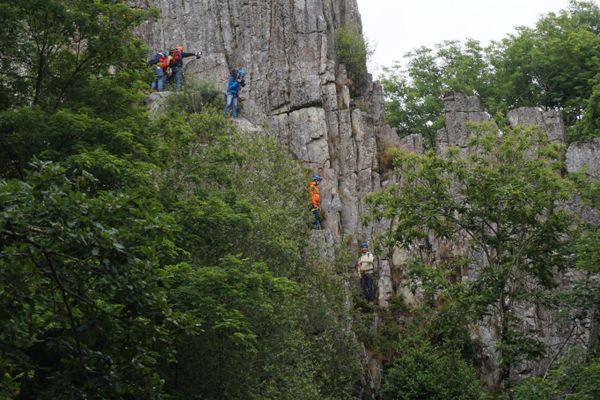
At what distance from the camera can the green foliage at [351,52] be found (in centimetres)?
4234

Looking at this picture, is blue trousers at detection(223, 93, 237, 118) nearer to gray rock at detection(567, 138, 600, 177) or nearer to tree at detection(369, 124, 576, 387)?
tree at detection(369, 124, 576, 387)

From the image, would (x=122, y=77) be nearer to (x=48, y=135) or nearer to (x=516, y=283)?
(x=48, y=135)

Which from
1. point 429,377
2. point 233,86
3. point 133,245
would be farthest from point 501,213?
point 133,245

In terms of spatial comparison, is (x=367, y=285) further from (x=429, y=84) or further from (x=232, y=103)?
(x=429, y=84)

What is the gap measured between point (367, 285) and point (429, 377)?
5915 millimetres

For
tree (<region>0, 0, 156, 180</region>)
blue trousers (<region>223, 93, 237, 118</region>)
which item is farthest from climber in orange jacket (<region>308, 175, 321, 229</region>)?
tree (<region>0, 0, 156, 180</region>)

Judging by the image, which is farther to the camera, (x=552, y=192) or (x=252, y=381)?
(x=552, y=192)

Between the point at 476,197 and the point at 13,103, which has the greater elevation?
the point at 13,103

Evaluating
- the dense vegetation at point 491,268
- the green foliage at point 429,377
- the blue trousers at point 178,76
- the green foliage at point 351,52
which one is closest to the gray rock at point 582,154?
the dense vegetation at point 491,268

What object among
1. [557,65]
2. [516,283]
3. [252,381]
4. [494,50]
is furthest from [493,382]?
[494,50]

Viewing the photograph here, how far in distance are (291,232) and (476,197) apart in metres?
5.82

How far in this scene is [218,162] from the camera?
79.0ft

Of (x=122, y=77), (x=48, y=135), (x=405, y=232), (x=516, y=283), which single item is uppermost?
(x=122, y=77)

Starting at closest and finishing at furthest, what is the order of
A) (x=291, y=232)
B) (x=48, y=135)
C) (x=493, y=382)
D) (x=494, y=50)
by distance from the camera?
(x=48, y=135) → (x=291, y=232) → (x=493, y=382) → (x=494, y=50)
